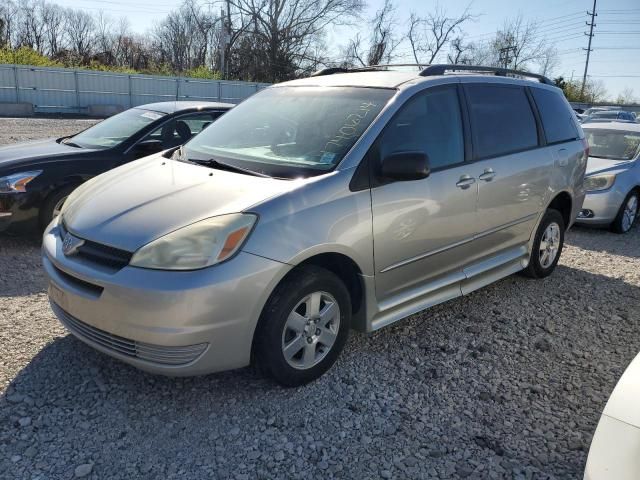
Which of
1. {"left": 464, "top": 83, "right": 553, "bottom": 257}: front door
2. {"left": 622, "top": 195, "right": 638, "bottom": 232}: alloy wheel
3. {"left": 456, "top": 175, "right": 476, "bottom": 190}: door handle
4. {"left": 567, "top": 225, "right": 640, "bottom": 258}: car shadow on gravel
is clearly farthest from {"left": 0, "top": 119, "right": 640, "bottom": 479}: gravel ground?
{"left": 622, "top": 195, "right": 638, "bottom": 232}: alloy wheel

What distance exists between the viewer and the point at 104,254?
2.79m

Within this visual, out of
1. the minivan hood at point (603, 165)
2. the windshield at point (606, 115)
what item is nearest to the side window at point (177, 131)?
the minivan hood at point (603, 165)

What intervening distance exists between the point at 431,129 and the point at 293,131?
0.96m

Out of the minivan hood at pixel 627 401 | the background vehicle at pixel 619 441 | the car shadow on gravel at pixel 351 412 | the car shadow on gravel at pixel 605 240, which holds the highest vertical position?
the minivan hood at pixel 627 401

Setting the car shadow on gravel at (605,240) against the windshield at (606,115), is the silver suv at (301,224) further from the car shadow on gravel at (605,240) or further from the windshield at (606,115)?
the windshield at (606,115)

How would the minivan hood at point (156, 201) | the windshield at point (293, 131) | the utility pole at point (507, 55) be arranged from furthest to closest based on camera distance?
the utility pole at point (507, 55) < the windshield at point (293, 131) < the minivan hood at point (156, 201)

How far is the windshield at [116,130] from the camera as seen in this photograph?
5.91 metres

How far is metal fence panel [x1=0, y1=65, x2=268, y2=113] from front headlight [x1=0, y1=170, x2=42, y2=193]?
21.5 meters

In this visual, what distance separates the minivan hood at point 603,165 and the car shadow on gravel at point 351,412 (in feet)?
13.8

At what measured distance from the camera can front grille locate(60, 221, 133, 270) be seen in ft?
8.87

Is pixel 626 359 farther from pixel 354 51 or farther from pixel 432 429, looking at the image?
pixel 354 51

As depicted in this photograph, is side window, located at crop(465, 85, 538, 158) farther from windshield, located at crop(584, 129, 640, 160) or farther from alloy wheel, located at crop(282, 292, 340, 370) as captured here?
windshield, located at crop(584, 129, 640, 160)

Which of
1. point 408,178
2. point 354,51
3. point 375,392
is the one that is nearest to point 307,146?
point 408,178

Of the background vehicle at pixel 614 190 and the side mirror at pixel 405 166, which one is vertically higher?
the side mirror at pixel 405 166
